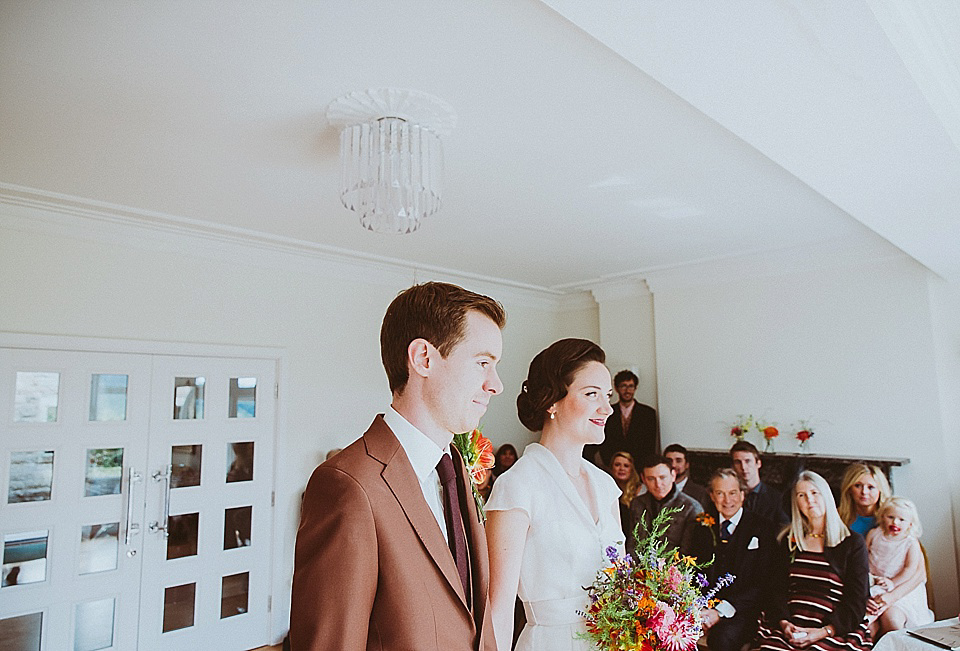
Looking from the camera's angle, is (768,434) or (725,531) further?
(768,434)

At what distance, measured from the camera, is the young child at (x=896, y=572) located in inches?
135

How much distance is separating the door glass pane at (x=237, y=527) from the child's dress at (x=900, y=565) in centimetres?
396

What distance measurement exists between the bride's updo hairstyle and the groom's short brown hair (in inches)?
24.2

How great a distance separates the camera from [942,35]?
5.96ft

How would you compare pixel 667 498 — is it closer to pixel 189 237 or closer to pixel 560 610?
pixel 560 610

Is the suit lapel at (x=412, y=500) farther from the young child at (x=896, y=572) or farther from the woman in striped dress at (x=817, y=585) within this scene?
the young child at (x=896, y=572)

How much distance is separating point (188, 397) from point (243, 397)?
1.25 ft

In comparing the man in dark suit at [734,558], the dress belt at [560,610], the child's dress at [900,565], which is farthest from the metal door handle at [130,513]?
the child's dress at [900,565]

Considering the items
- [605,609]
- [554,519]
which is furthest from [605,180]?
[605,609]

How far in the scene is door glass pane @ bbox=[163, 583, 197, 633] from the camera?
4199mm

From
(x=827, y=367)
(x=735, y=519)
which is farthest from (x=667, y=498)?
(x=827, y=367)

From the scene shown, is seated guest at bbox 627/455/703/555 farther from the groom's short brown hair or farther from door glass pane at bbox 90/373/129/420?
door glass pane at bbox 90/373/129/420

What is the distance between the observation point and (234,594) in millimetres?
4508

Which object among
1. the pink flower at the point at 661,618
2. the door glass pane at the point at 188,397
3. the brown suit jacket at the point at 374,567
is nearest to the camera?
the brown suit jacket at the point at 374,567
